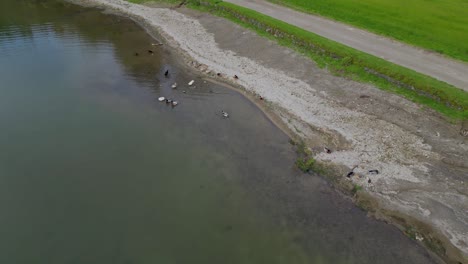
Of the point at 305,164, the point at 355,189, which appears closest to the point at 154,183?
the point at 305,164

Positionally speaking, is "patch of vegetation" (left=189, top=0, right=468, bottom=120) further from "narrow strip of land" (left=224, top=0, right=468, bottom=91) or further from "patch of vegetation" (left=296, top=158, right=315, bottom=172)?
"patch of vegetation" (left=296, top=158, right=315, bottom=172)

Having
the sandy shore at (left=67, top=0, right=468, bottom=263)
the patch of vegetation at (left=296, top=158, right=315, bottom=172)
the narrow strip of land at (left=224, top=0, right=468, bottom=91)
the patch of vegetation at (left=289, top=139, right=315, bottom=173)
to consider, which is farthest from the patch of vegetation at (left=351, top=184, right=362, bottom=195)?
the narrow strip of land at (left=224, top=0, right=468, bottom=91)

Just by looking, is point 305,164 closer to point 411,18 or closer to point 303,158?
point 303,158

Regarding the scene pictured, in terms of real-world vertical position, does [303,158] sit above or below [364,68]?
below

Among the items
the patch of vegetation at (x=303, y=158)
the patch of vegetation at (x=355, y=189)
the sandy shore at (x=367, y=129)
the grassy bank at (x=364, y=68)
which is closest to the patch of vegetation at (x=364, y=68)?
the grassy bank at (x=364, y=68)

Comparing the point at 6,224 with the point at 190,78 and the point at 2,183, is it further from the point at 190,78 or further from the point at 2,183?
the point at 190,78

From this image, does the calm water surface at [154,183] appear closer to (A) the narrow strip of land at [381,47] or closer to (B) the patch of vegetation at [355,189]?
(B) the patch of vegetation at [355,189]
